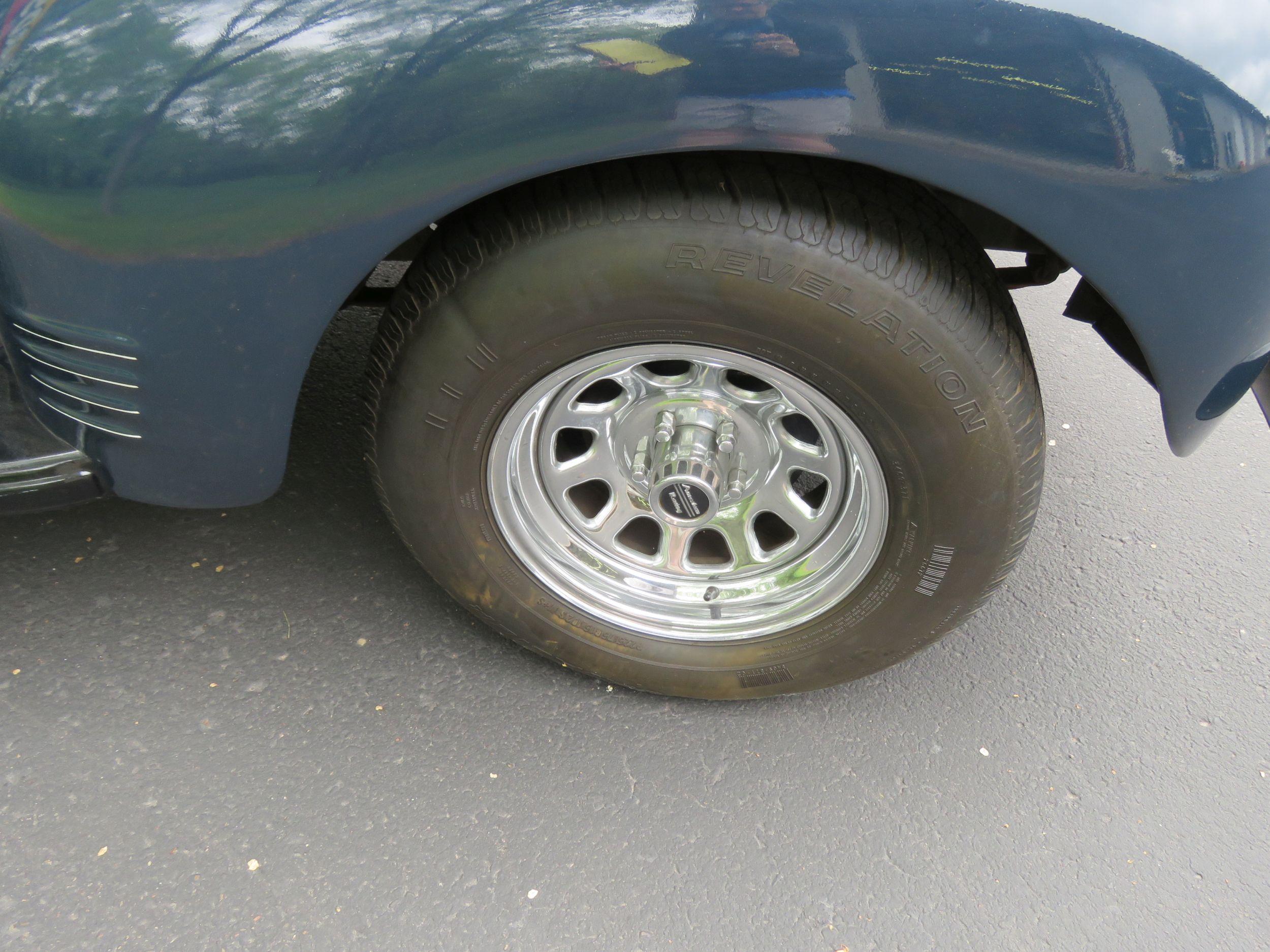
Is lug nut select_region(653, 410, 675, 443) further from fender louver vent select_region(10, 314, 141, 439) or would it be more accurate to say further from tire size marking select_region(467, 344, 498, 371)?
fender louver vent select_region(10, 314, 141, 439)

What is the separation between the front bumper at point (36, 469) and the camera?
1.71 metres

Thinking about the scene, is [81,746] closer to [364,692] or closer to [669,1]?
[364,692]

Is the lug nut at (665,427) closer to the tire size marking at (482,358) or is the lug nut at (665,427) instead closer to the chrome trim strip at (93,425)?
the tire size marking at (482,358)

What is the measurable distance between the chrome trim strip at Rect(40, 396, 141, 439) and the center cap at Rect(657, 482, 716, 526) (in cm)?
100

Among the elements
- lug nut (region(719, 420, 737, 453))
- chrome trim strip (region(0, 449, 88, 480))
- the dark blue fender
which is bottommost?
chrome trim strip (region(0, 449, 88, 480))

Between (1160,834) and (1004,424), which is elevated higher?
(1004,424)

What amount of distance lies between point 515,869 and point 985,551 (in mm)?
1101

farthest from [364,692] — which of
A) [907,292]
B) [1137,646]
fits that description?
[1137,646]

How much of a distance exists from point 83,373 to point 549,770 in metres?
1.18

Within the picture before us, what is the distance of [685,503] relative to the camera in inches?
75.4

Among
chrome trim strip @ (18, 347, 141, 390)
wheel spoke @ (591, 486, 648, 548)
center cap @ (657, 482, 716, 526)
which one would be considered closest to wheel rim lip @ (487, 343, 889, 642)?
wheel spoke @ (591, 486, 648, 548)

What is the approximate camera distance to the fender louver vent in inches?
60.2

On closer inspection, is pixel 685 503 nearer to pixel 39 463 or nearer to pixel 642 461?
pixel 642 461

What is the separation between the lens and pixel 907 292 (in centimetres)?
146
